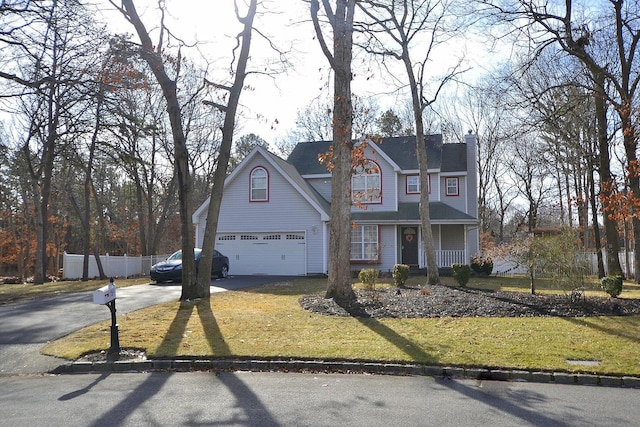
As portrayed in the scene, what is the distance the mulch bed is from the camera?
11.9 meters

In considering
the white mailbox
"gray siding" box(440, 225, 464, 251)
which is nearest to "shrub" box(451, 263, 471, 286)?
"gray siding" box(440, 225, 464, 251)

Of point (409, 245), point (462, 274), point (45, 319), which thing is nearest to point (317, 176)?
point (409, 245)

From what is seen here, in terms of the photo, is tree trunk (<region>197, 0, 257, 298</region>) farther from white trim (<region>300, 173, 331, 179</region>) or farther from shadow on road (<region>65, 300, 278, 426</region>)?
white trim (<region>300, 173, 331, 179</region>)

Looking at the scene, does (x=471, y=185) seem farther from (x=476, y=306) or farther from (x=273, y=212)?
(x=476, y=306)

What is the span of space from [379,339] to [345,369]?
178 cm

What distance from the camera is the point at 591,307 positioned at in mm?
12211

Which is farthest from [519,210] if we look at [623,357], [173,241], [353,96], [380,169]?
[623,357]

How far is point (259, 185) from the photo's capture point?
26984mm

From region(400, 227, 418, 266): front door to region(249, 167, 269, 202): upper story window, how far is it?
739cm

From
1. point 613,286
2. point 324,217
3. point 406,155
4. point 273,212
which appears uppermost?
point 406,155

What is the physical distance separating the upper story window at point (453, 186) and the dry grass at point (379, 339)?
18059 mm

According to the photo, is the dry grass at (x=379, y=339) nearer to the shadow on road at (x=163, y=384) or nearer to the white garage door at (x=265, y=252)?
the shadow on road at (x=163, y=384)

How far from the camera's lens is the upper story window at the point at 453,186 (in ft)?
94.9

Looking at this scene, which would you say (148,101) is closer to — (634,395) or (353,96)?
(353,96)
